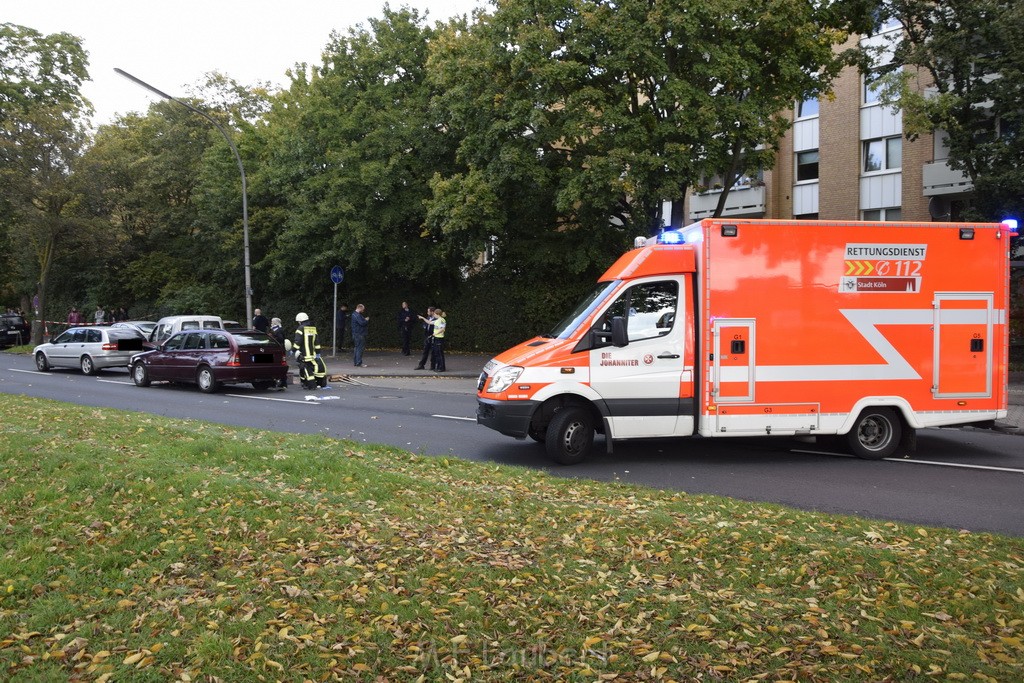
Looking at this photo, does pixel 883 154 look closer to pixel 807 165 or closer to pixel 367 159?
pixel 807 165

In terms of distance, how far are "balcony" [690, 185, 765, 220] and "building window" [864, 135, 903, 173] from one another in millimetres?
4451

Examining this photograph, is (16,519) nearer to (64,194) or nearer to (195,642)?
(195,642)

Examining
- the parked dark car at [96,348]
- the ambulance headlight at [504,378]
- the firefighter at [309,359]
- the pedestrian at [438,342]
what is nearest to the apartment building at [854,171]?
the pedestrian at [438,342]

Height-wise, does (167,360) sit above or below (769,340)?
below

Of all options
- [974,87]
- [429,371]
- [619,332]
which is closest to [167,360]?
[429,371]

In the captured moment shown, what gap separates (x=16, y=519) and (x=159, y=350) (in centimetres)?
1599

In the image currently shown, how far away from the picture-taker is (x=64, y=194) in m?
36.0

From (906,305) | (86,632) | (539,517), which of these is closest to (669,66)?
(906,305)

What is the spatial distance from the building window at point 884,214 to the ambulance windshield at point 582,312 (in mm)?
25246

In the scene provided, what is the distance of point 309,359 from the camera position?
20375mm

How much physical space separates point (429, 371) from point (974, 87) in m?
16.9

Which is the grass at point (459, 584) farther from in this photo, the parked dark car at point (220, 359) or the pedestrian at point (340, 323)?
the pedestrian at point (340, 323)

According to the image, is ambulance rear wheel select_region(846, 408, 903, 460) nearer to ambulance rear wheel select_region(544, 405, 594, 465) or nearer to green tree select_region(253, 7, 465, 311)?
ambulance rear wheel select_region(544, 405, 594, 465)

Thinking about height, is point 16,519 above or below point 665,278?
below
